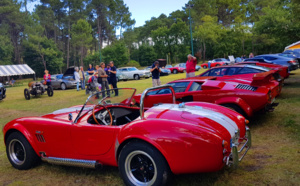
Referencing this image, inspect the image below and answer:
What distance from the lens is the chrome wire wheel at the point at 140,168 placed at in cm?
286

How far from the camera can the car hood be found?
2824 millimetres

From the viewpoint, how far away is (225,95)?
538 cm

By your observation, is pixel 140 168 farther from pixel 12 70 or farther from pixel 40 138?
pixel 12 70

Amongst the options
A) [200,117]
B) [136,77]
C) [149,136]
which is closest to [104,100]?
[149,136]

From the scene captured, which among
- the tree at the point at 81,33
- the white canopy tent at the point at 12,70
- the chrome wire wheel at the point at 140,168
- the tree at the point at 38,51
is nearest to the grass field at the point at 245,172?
the chrome wire wheel at the point at 140,168

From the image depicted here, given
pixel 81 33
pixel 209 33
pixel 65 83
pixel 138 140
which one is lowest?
pixel 138 140

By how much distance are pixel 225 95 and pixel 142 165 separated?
3.11m

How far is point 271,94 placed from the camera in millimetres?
5367

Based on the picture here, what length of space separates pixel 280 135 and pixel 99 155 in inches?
136

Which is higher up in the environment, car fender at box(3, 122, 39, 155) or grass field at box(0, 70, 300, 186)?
car fender at box(3, 122, 39, 155)

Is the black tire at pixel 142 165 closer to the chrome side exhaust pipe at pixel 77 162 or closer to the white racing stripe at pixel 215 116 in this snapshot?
the chrome side exhaust pipe at pixel 77 162

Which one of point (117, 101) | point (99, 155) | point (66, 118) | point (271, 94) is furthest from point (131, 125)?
point (271, 94)

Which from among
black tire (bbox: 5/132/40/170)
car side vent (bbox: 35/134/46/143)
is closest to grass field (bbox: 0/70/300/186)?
black tire (bbox: 5/132/40/170)

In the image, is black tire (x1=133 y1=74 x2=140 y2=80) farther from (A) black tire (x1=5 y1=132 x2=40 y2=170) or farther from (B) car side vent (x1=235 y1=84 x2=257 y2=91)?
(A) black tire (x1=5 y1=132 x2=40 y2=170)
